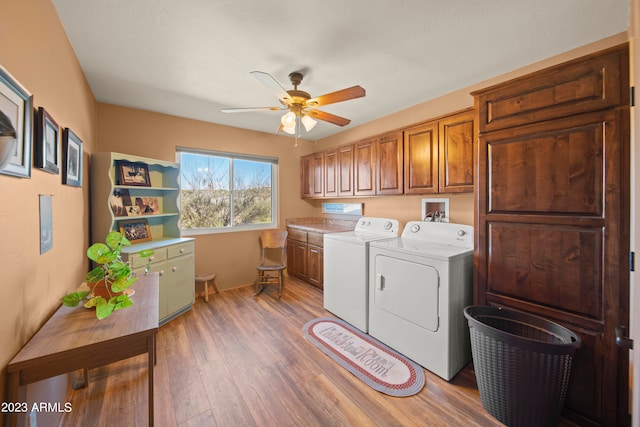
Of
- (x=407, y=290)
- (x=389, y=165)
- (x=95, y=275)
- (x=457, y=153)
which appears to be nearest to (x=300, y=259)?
(x=389, y=165)

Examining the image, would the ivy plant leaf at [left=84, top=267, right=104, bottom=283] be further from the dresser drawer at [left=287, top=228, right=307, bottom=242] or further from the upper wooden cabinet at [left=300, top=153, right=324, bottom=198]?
the upper wooden cabinet at [left=300, top=153, right=324, bottom=198]

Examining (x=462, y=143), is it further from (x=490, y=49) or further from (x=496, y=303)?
(x=496, y=303)

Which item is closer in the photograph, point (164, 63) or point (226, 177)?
point (164, 63)

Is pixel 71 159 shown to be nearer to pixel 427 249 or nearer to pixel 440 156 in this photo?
pixel 427 249

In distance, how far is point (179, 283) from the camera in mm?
2850

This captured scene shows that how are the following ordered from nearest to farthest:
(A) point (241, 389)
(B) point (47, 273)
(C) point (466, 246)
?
1. (B) point (47, 273)
2. (A) point (241, 389)
3. (C) point (466, 246)

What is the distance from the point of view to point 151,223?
313 centimetres

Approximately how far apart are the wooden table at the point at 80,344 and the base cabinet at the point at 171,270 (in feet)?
3.56

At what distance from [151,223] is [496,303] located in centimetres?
374

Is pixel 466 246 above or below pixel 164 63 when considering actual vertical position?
below

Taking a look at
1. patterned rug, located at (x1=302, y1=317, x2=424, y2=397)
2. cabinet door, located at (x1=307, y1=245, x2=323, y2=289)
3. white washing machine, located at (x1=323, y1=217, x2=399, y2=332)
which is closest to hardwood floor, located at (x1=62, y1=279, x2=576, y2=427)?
patterned rug, located at (x1=302, y1=317, x2=424, y2=397)

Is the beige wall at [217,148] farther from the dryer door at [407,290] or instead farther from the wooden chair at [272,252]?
the dryer door at [407,290]

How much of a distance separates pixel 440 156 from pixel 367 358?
6.60 feet

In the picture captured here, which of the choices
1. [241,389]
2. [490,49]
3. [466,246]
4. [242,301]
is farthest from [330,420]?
[490,49]
